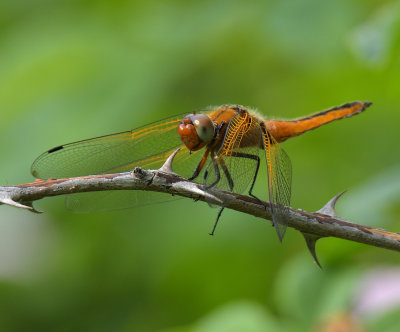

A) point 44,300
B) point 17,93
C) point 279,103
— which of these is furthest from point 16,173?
point 279,103

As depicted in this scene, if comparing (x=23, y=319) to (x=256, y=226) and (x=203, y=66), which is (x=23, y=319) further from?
(x=203, y=66)

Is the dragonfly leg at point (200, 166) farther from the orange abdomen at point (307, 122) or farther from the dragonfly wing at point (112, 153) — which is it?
the orange abdomen at point (307, 122)

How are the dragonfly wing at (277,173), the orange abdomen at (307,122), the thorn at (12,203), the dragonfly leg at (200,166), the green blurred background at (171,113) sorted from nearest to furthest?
the thorn at (12,203), the dragonfly wing at (277,173), the dragonfly leg at (200,166), the orange abdomen at (307,122), the green blurred background at (171,113)

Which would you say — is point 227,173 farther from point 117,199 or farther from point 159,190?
point 159,190

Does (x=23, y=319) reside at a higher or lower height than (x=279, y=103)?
lower

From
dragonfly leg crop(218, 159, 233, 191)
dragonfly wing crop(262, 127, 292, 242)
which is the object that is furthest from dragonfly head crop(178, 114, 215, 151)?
dragonfly wing crop(262, 127, 292, 242)

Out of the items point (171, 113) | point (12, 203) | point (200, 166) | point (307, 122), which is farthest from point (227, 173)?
point (171, 113)

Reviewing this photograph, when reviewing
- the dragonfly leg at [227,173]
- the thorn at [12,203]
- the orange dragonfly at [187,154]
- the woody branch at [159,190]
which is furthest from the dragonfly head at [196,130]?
the thorn at [12,203]
